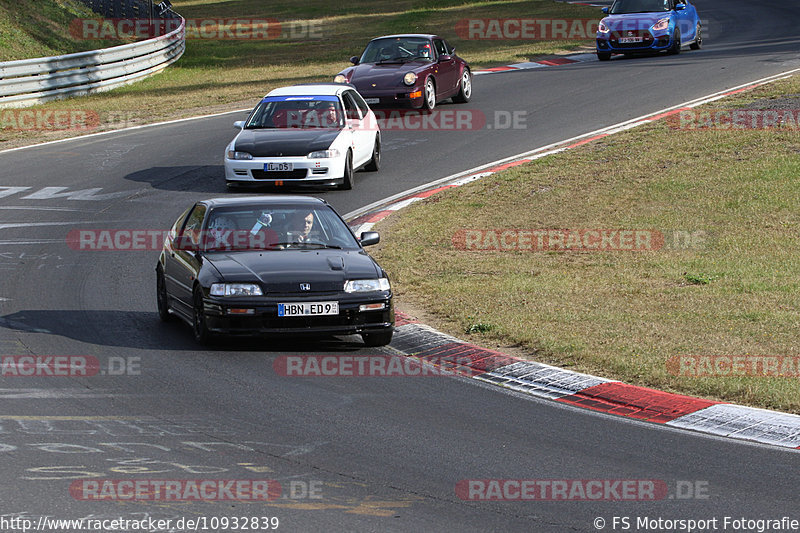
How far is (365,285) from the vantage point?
10.2m

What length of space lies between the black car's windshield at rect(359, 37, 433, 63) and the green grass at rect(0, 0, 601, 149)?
4.14m

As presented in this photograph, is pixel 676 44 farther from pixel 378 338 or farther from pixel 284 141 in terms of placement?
pixel 378 338

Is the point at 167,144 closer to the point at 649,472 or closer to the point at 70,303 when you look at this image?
the point at 70,303

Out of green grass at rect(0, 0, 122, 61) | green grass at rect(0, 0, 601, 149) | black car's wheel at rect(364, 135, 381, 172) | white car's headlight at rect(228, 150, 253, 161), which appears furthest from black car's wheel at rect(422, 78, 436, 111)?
green grass at rect(0, 0, 122, 61)

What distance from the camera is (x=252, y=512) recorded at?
20.5 feet

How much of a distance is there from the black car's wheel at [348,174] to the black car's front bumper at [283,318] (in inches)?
340

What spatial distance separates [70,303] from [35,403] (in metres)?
3.72

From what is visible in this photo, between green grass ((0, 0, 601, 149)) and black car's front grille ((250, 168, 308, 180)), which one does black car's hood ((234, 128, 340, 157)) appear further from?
green grass ((0, 0, 601, 149))

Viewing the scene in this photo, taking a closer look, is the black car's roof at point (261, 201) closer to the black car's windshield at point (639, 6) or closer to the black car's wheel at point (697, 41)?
the black car's windshield at point (639, 6)

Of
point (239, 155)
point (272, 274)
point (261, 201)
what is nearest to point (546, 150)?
point (239, 155)

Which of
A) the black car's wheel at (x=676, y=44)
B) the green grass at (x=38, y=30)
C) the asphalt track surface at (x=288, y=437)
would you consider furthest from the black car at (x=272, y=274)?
the green grass at (x=38, y=30)

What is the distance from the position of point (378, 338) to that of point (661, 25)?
2289cm

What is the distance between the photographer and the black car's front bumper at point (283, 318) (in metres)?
9.88

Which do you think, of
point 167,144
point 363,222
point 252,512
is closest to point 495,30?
point 167,144
